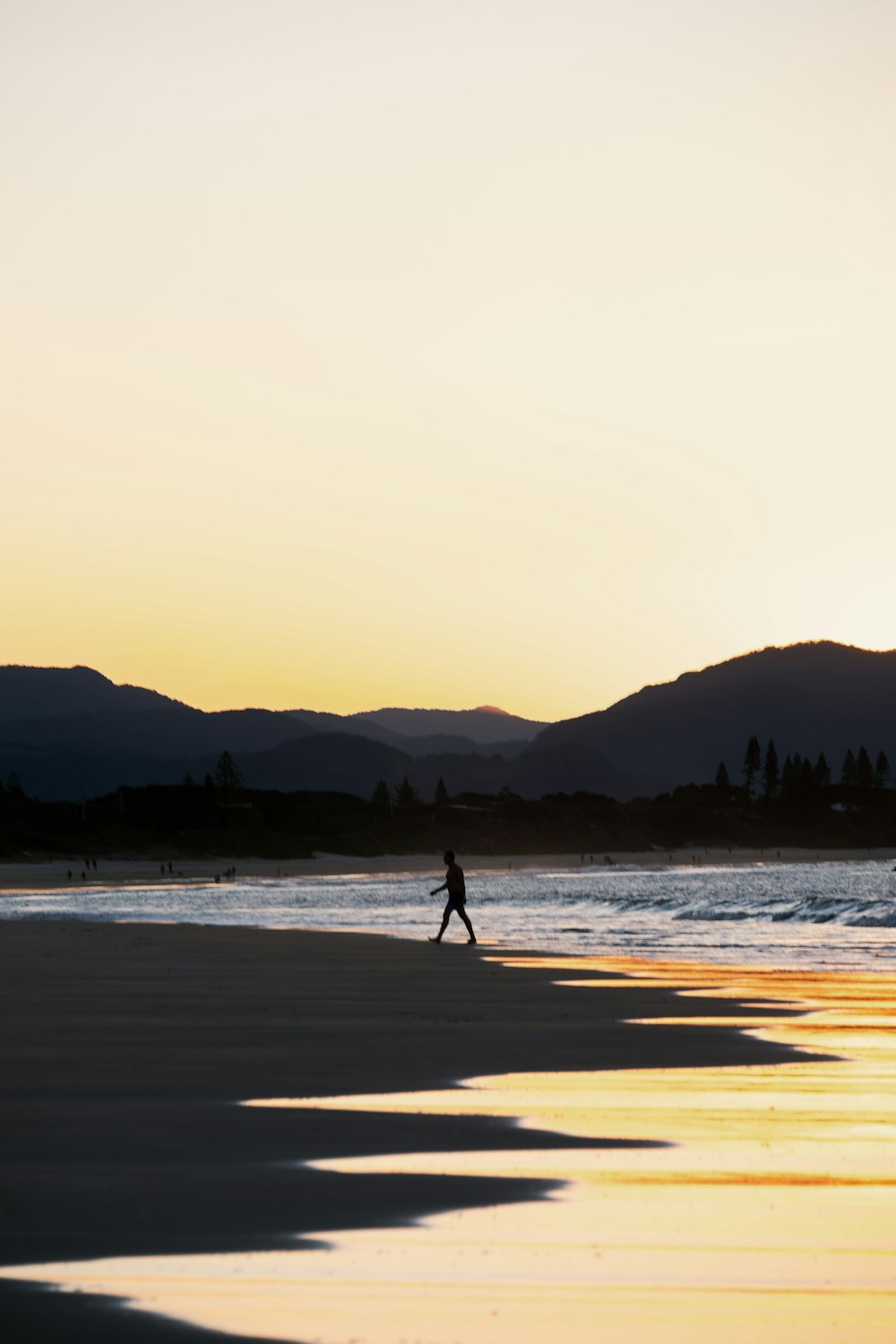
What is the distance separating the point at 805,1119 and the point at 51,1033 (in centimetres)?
721

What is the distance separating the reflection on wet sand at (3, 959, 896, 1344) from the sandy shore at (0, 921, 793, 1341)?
0.94ft

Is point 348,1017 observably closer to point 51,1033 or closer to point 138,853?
point 51,1033

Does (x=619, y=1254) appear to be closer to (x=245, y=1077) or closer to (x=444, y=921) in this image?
(x=245, y=1077)

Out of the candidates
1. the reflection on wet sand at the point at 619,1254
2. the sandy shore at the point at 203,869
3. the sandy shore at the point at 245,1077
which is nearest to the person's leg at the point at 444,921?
the sandy shore at the point at 245,1077

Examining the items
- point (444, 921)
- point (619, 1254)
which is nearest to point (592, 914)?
point (444, 921)

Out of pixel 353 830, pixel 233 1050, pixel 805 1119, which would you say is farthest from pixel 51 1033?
pixel 353 830

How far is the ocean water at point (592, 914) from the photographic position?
88.0ft

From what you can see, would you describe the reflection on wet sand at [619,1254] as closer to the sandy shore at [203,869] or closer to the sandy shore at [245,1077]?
the sandy shore at [245,1077]

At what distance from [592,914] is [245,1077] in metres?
31.9

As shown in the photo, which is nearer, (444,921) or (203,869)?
(444,921)

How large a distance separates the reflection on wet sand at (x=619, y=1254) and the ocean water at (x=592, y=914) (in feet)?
44.7

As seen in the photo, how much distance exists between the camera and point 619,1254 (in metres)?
6.31

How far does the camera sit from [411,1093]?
10.3 m

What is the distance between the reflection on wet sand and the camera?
5.43 m
